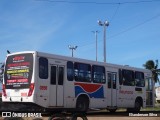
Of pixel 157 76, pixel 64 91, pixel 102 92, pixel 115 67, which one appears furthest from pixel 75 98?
pixel 157 76

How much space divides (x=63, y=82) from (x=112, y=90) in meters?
4.70

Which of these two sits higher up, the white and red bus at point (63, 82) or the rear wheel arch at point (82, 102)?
the white and red bus at point (63, 82)

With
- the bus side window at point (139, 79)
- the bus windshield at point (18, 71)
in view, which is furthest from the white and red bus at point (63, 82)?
the bus side window at point (139, 79)

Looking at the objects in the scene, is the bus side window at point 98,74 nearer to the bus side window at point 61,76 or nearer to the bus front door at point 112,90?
the bus front door at point 112,90

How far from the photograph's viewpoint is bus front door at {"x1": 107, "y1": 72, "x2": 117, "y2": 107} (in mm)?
23312

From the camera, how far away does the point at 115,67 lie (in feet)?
78.4

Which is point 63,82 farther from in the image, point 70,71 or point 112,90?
point 112,90

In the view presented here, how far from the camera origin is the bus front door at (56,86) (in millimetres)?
19125

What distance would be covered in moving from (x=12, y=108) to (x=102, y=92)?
5.81 m

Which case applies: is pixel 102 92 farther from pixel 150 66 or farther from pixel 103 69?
pixel 150 66

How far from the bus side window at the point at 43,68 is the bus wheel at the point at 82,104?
3015 mm

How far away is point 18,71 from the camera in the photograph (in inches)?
749

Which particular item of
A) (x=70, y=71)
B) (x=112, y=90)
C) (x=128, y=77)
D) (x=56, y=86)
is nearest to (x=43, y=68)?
(x=56, y=86)

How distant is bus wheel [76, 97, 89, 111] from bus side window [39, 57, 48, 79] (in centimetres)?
301
